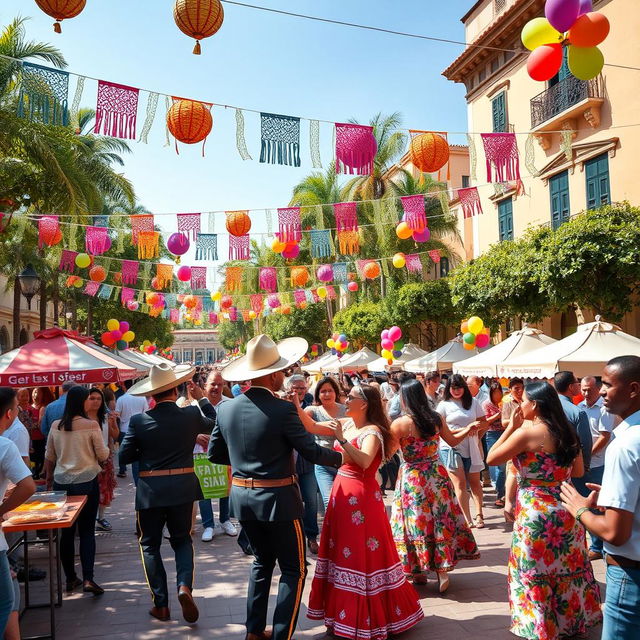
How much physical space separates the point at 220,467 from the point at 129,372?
2584 mm

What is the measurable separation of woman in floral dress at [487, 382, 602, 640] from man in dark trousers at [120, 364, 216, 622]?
2.30 m

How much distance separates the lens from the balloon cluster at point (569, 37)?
5.66 meters

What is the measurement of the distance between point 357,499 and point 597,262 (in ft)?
38.6

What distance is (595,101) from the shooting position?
16.5 metres

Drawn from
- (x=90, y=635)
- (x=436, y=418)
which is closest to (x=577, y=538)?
(x=436, y=418)

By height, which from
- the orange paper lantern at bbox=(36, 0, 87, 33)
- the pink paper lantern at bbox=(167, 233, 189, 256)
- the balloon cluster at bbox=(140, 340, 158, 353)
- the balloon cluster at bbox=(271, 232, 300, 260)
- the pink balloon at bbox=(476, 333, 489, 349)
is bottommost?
the pink balloon at bbox=(476, 333, 489, 349)

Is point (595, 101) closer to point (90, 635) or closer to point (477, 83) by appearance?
point (477, 83)

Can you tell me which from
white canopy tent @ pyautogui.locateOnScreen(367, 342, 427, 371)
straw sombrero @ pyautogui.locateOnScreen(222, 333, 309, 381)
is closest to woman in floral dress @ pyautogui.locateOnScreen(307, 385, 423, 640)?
straw sombrero @ pyautogui.locateOnScreen(222, 333, 309, 381)

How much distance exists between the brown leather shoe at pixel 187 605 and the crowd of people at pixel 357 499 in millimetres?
15

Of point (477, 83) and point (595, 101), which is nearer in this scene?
point (595, 101)

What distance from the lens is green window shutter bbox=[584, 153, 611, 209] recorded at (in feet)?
55.0

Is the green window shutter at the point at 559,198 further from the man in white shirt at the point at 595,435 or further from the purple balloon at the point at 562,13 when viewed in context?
the purple balloon at the point at 562,13

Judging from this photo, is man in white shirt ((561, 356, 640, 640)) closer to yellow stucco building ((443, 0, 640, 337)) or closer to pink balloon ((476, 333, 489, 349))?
yellow stucco building ((443, 0, 640, 337))

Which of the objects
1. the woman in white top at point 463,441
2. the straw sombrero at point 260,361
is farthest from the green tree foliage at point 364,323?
the straw sombrero at point 260,361
